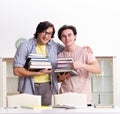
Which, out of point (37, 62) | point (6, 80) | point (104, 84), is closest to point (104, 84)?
point (104, 84)

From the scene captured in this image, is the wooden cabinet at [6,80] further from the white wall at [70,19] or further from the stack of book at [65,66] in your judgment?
the stack of book at [65,66]

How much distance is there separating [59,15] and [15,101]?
7.53 ft

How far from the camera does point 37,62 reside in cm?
396

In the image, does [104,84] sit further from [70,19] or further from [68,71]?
[68,71]

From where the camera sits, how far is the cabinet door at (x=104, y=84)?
542cm

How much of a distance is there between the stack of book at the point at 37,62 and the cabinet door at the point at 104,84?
5.35ft

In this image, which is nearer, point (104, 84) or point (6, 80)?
point (6, 80)

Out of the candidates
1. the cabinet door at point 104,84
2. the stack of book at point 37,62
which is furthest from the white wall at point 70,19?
the stack of book at point 37,62

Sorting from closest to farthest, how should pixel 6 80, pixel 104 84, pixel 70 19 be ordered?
pixel 6 80, pixel 104 84, pixel 70 19

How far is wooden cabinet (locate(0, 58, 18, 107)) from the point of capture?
204 inches

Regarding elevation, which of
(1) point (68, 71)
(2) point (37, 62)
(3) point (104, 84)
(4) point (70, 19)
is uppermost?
(4) point (70, 19)

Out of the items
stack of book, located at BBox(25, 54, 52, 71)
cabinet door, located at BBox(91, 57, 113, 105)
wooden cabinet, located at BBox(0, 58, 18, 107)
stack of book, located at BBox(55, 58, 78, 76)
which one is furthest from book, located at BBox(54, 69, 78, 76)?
cabinet door, located at BBox(91, 57, 113, 105)

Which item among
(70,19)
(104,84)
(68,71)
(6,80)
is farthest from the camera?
(70,19)

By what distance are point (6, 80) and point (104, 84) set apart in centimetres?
157
